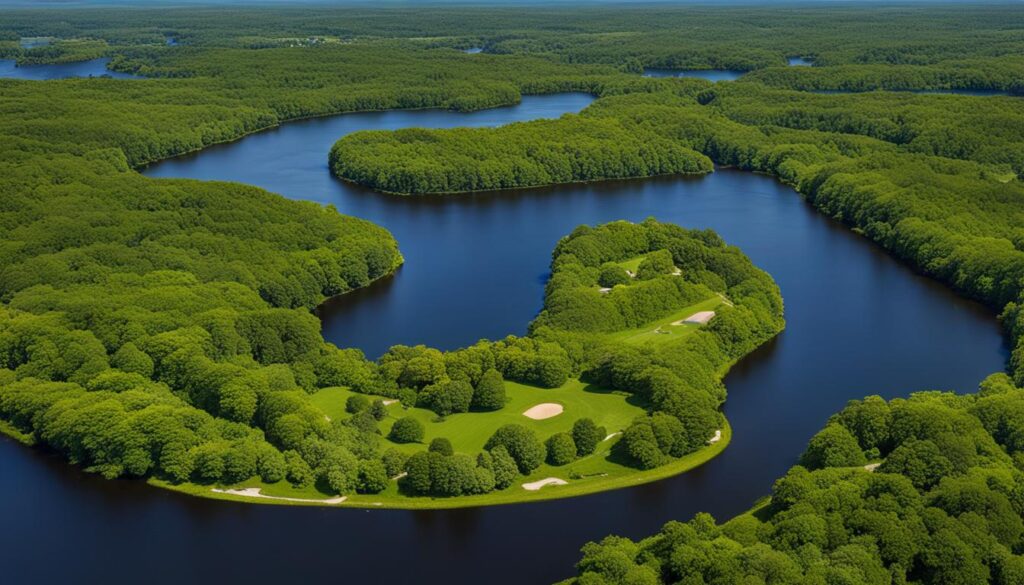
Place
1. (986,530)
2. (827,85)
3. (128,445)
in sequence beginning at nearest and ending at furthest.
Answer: (986,530), (128,445), (827,85)

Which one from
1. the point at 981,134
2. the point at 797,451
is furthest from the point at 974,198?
the point at 797,451

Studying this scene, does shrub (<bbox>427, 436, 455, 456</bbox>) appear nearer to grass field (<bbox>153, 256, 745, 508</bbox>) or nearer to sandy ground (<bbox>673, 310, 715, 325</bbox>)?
grass field (<bbox>153, 256, 745, 508</bbox>)

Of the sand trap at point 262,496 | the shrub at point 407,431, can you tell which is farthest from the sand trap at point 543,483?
the sand trap at point 262,496

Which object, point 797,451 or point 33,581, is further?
point 797,451

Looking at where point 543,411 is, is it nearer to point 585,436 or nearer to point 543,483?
point 585,436

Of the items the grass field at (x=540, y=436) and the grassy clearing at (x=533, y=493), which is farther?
the grass field at (x=540, y=436)

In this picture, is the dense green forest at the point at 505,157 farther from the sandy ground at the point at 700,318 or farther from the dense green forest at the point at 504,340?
the sandy ground at the point at 700,318

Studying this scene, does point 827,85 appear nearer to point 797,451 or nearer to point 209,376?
point 797,451
